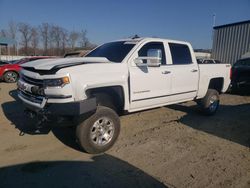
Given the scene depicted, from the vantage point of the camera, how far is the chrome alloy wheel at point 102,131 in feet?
14.1

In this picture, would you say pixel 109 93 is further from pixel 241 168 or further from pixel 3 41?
pixel 3 41

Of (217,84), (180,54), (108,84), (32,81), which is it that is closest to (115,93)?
(108,84)

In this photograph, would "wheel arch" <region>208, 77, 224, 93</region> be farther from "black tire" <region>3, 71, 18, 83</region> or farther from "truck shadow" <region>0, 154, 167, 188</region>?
"black tire" <region>3, 71, 18, 83</region>

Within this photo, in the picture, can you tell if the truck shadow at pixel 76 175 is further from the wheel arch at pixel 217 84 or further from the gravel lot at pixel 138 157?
the wheel arch at pixel 217 84

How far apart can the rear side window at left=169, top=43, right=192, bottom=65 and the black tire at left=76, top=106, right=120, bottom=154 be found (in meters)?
2.43

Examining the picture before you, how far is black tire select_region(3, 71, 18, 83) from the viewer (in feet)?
49.8

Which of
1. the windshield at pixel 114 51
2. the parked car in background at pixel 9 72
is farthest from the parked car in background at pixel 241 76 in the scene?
the parked car in background at pixel 9 72

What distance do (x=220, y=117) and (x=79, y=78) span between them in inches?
194

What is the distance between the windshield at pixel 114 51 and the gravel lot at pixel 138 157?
5.48ft

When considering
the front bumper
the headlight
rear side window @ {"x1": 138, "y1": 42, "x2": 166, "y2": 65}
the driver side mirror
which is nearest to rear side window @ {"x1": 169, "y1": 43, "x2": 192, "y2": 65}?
rear side window @ {"x1": 138, "y1": 42, "x2": 166, "y2": 65}

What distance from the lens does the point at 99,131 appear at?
4.38m

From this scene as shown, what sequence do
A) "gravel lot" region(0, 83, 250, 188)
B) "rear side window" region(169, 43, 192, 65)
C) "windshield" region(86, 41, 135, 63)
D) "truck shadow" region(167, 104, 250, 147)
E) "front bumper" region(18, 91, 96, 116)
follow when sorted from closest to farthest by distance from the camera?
1. "gravel lot" region(0, 83, 250, 188)
2. "front bumper" region(18, 91, 96, 116)
3. "windshield" region(86, 41, 135, 63)
4. "truck shadow" region(167, 104, 250, 147)
5. "rear side window" region(169, 43, 192, 65)

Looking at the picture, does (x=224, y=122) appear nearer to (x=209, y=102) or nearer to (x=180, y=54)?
(x=209, y=102)

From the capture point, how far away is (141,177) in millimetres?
3594
